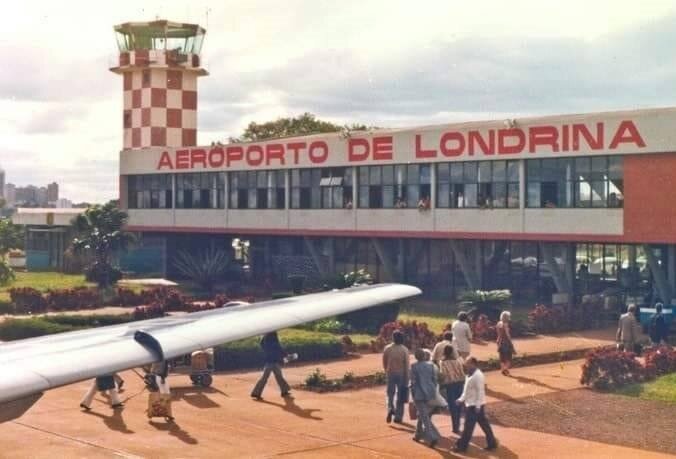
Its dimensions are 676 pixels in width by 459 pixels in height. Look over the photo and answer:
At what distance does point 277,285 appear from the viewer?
5444cm

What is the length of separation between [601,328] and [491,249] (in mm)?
10505

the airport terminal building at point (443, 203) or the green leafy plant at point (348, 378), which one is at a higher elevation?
the airport terminal building at point (443, 203)

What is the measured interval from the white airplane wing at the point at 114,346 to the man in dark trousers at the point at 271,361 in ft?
22.9

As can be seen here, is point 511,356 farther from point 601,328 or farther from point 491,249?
point 491,249

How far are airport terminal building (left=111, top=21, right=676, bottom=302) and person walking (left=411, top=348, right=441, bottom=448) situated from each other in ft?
73.2

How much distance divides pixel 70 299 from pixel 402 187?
1529 cm

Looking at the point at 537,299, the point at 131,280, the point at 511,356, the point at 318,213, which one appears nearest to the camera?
the point at 511,356

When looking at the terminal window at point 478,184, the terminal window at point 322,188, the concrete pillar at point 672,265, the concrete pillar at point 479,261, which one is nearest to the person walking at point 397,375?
the concrete pillar at point 672,265

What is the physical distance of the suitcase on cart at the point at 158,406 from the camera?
19828mm

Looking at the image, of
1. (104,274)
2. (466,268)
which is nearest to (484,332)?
(466,268)

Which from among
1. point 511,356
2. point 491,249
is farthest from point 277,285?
point 511,356

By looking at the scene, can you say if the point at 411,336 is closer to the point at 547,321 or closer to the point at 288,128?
the point at 547,321

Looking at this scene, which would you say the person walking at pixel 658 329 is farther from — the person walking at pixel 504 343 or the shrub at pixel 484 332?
the person walking at pixel 504 343

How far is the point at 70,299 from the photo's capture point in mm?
44500
